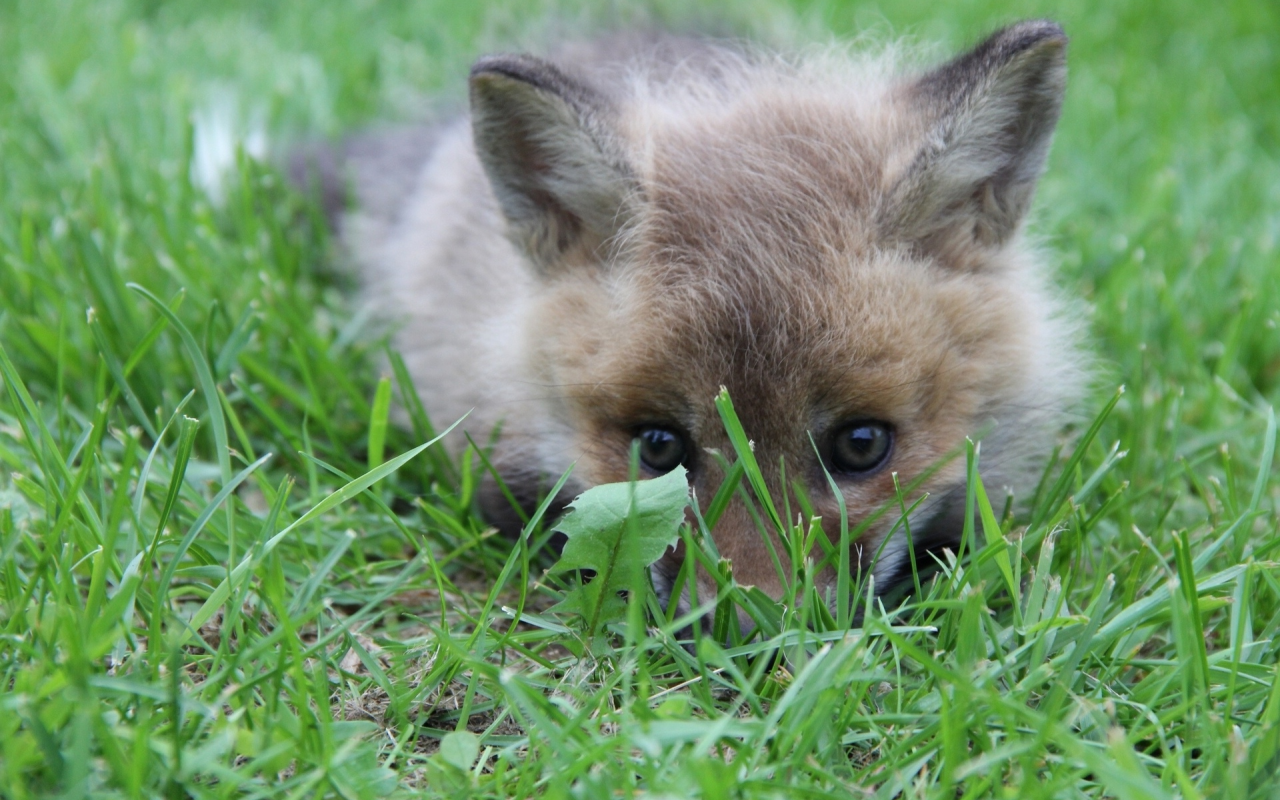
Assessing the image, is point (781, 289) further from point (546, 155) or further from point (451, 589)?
point (451, 589)

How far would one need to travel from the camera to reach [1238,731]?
1915 mm

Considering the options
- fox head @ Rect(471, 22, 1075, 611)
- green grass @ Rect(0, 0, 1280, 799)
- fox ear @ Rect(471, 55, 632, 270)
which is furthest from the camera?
fox ear @ Rect(471, 55, 632, 270)

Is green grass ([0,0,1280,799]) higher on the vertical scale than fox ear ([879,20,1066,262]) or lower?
lower

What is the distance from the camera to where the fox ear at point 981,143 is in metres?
2.58

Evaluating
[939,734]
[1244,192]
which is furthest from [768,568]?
[1244,192]

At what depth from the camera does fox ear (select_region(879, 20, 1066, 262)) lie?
2578mm

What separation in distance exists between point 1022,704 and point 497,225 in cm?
203

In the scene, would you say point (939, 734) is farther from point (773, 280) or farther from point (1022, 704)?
point (773, 280)

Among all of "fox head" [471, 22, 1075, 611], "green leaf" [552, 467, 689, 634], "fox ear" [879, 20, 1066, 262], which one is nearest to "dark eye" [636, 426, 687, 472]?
"fox head" [471, 22, 1075, 611]

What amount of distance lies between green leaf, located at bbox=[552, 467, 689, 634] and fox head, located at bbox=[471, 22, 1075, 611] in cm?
20

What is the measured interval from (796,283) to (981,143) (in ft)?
2.14

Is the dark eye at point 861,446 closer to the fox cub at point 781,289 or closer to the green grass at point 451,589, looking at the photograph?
the fox cub at point 781,289

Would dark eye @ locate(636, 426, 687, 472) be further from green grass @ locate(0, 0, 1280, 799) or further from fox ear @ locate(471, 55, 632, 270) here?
fox ear @ locate(471, 55, 632, 270)

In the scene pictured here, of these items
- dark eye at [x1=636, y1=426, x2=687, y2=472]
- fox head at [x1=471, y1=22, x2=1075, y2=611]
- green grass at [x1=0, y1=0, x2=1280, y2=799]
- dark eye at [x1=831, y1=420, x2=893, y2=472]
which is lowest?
green grass at [x1=0, y1=0, x2=1280, y2=799]
